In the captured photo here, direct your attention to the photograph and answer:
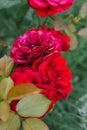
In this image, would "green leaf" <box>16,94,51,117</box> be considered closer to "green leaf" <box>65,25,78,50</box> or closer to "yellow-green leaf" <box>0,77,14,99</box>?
"yellow-green leaf" <box>0,77,14,99</box>

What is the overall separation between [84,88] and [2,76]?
0.94m

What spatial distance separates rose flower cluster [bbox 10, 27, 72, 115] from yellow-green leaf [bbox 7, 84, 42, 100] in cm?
7

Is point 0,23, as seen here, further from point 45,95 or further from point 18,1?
point 45,95

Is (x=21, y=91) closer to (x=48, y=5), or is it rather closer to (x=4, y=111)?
(x=4, y=111)

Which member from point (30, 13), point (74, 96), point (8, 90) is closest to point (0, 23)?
point (30, 13)

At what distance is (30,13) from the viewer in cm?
130

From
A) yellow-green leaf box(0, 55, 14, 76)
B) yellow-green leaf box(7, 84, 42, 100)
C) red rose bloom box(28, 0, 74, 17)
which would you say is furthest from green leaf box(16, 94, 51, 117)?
red rose bloom box(28, 0, 74, 17)

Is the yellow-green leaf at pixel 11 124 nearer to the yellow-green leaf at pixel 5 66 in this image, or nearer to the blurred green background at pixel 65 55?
the yellow-green leaf at pixel 5 66

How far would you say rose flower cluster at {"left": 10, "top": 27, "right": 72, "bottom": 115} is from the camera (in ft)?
2.70

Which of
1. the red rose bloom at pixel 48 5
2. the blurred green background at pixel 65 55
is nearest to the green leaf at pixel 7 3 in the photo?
the blurred green background at pixel 65 55

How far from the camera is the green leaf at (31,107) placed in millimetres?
738

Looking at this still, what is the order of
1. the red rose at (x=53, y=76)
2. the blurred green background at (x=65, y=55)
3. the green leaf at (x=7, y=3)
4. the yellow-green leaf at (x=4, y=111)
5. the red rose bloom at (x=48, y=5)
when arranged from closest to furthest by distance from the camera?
the yellow-green leaf at (x=4, y=111) → the red rose at (x=53, y=76) → the red rose bloom at (x=48, y=5) → the green leaf at (x=7, y=3) → the blurred green background at (x=65, y=55)

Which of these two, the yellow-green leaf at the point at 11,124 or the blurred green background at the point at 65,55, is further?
the blurred green background at the point at 65,55

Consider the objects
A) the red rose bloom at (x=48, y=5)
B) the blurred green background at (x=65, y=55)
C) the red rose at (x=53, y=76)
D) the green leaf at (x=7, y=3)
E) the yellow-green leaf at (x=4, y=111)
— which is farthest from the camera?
the blurred green background at (x=65, y=55)
